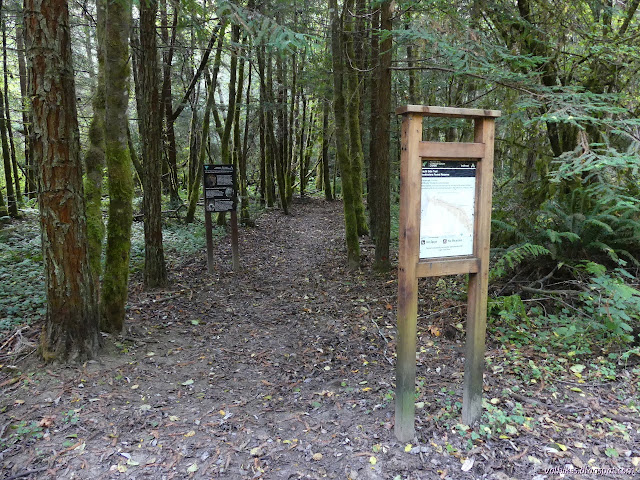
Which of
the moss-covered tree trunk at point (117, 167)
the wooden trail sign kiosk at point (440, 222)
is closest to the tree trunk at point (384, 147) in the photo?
the moss-covered tree trunk at point (117, 167)

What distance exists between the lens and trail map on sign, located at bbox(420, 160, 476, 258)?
3.00 meters

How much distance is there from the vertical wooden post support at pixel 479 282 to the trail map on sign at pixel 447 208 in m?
0.07

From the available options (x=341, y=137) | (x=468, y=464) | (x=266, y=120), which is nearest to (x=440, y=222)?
(x=468, y=464)

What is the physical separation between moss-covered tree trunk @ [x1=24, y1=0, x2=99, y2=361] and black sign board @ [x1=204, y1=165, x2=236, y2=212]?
4.85m

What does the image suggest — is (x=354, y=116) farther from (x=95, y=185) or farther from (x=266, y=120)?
(x=266, y=120)

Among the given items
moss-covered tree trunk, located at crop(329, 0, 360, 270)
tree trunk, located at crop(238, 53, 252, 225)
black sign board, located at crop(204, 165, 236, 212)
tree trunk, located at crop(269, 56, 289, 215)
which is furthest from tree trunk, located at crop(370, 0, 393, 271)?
tree trunk, located at crop(269, 56, 289, 215)

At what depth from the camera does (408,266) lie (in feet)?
9.79

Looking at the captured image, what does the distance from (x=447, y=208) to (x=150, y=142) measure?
17.9ft

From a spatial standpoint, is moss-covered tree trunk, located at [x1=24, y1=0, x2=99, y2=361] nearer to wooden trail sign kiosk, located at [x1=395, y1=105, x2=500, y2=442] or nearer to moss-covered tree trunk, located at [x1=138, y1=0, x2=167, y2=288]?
moss-covered tree trunk, located at [x1=138, y1=0, x2=167, y2=288]

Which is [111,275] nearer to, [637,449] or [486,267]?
[486,267]

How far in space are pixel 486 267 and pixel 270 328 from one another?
3445mm

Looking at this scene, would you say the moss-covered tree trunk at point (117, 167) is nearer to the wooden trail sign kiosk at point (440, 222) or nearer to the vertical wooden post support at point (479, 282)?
the wooden trail sign kiosk at point (440, 222)

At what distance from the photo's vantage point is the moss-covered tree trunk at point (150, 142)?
672cm

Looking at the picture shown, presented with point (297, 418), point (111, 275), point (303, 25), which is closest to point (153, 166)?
point (111, 275)
